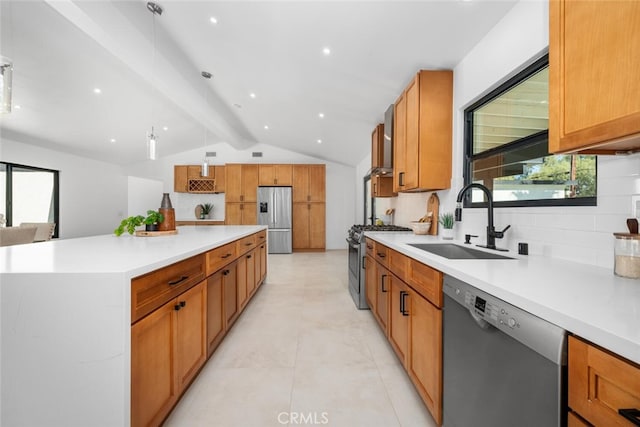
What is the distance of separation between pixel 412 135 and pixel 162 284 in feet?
7.70

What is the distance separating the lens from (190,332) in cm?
160

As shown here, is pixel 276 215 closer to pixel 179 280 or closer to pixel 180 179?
pixel 180 179

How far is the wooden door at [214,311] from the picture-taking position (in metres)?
1.90

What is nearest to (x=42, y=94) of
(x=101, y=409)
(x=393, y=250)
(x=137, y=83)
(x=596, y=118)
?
(x=137, y=83)

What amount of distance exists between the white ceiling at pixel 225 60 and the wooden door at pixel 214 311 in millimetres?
2163

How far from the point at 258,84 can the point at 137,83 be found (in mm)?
2034

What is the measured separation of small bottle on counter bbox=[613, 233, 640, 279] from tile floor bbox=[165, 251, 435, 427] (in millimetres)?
1121

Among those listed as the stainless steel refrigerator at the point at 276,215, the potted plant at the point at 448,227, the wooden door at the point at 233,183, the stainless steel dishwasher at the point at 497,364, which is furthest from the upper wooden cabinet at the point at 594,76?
the wooden door at the point at 233,183

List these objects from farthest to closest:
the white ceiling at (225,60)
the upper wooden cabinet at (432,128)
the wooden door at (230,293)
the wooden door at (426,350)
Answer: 1. the upper wooden cabinet at (432,128)
2. the wooden door at (230,293)
3. the white ceiling at (225,60)
4. the wooden door at (426,350)

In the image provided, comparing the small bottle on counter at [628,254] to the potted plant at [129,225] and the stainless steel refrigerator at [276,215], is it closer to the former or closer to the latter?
the potted plant at [129,225]

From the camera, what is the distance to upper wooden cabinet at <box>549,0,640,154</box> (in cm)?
76

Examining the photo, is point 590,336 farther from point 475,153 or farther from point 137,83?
point 137,83

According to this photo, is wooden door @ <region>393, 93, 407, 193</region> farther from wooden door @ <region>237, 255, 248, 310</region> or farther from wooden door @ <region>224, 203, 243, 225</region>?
wooden door @ <region>224, 203, 243, 225</region>

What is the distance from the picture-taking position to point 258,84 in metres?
3.99
